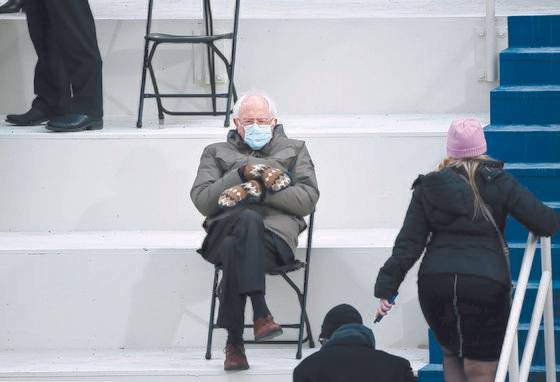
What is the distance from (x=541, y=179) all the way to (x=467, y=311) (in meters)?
1.62

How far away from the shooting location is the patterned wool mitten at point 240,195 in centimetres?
688

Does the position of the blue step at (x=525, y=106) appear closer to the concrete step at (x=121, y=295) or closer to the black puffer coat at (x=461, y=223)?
the concrete step at (x=121, y=295)

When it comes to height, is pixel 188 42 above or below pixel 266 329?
above

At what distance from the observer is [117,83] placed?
861 centimetres

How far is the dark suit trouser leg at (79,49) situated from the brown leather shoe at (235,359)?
6.02 feet

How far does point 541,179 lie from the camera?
7.32 metres

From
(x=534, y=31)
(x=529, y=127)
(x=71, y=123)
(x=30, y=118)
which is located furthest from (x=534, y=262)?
(x=30, y=118)

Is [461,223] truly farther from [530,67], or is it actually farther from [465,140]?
[530,67]

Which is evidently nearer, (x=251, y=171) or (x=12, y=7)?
(x=251, y=171)

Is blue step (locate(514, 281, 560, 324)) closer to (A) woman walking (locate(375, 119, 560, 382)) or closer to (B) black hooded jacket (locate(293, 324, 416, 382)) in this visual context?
(A) woman walking (locate(375, 119, 560, 382))

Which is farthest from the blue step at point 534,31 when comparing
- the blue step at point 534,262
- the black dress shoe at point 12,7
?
the black dress shoe at point 12,7

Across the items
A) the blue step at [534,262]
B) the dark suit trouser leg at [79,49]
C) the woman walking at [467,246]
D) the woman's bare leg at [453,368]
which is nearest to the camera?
the woman walking at [467,246]

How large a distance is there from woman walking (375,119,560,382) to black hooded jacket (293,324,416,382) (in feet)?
1.99

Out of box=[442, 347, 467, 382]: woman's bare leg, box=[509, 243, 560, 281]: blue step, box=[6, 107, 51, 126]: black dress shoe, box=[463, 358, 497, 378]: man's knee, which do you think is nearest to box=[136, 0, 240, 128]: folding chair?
box=[6, 107, 51, 126]: black dress shoe
